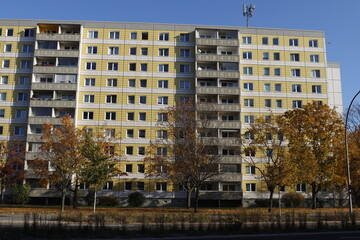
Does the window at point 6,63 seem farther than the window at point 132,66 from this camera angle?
No

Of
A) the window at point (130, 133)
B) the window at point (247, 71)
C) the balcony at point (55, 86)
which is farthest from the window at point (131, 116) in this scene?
the window at point (247, 71)

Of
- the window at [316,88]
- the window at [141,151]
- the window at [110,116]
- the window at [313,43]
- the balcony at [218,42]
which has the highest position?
the window at [313,43]

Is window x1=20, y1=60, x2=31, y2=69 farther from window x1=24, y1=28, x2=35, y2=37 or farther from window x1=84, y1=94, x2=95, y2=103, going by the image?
window x1=84, y1=94, x2=95, y2=103

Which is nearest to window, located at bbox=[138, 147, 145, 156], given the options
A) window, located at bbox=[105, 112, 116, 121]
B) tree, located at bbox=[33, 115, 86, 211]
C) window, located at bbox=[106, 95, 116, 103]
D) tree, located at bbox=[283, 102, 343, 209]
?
window, located at bbox=[105, 112, 116, 121]

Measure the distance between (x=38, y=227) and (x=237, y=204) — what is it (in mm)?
38825

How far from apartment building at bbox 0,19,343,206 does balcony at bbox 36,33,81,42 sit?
0.50 ft

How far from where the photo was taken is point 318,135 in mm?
41031

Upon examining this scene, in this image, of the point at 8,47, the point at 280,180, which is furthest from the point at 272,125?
the point at 8,47

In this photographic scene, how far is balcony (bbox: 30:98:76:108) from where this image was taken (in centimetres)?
5144

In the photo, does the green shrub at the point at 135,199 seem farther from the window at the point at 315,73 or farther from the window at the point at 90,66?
the window at the point at 315,73

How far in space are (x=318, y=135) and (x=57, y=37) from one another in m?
39.2

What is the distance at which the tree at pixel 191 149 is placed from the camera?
119ft

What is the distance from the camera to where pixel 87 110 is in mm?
52906

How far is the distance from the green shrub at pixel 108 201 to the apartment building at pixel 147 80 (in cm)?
215
